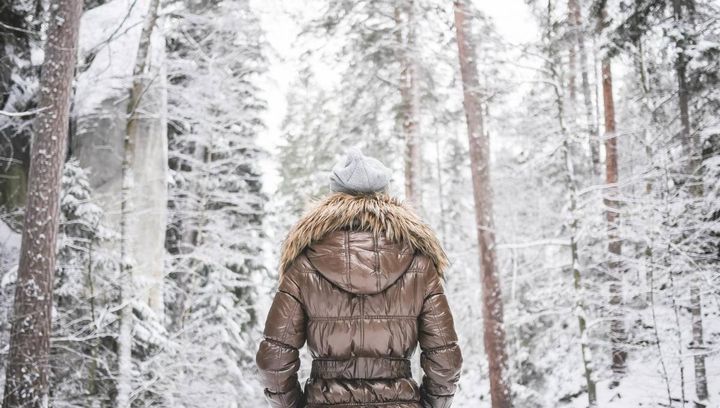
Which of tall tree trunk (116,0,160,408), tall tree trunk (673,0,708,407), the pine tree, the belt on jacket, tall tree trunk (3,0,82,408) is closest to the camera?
the belt on jacket

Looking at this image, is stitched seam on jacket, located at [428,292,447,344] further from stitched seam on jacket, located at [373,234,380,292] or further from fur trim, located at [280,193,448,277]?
stitched seam on jacket, located at [373,234,380,292]

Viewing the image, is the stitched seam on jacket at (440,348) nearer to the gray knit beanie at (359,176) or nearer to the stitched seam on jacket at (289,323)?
the stitched seam on jacket at (289,323)

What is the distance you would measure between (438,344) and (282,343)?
0.86 metres

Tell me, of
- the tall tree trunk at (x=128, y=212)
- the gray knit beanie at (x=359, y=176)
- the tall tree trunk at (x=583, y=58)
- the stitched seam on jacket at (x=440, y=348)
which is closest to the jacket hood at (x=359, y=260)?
the gray knit beanie at (x=359, y=176)

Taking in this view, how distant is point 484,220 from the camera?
32.3 ft

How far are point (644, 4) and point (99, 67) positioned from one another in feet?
34.3

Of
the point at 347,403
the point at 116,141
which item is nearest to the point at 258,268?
the point at 116,141

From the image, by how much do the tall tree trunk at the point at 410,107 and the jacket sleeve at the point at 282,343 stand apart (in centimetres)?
908

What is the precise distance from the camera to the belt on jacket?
2656 millimetres

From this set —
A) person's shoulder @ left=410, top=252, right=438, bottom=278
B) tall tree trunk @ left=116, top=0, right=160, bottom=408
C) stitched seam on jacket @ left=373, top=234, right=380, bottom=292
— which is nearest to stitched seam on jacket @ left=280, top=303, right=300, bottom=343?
stitched seam on jacket @ left=373, top=234, right=380, bottom=292

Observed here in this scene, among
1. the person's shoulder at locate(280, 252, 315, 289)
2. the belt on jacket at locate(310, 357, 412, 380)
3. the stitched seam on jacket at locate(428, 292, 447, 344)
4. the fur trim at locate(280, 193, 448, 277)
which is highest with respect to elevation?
the fur trim at locate(280, 193, 448, 277)

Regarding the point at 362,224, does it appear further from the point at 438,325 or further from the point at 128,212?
the point at 128,212

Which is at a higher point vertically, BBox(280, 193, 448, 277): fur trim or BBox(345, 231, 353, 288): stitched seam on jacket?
BBox(280, 193, 448, 277): fur trim

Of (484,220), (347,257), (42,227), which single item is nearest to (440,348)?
(347,257)
